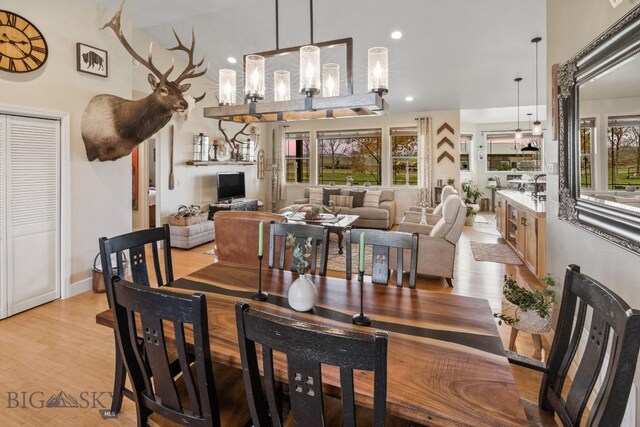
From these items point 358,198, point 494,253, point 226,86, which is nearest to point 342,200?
point 358,198

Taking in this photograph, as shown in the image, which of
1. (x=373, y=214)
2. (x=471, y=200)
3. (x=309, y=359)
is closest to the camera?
(x=309, y=359)

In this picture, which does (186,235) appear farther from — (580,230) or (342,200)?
(580,230)

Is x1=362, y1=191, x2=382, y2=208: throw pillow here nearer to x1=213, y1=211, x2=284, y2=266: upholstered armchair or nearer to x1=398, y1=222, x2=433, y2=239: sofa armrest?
x1=398, y1=222, x2=433, y2=239: sofa armrest

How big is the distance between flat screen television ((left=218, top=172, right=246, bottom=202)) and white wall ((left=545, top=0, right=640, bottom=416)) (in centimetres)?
634

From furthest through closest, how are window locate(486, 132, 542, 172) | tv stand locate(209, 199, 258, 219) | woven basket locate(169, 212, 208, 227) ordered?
window locate(486, 132, 542, 172) < tv stand locate(209, 199, 258, 219) < woven basket locate(169, 212, 208, 227)

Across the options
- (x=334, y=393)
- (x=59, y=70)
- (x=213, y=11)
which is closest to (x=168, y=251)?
(x=334, y=393)

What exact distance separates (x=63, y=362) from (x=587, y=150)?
377cm

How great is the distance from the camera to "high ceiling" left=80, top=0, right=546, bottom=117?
4.30 meters

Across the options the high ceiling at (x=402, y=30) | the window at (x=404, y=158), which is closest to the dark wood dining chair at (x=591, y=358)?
the high ceiling at (x=402, y=30)

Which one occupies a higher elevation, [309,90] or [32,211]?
[309,90]

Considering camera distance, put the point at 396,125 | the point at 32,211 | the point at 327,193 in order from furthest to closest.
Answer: the point at 396,125 < the point at 327,193 < the point at 32,211

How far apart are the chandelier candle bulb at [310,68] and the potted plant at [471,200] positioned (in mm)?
6857

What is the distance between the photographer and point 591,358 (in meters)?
1.16

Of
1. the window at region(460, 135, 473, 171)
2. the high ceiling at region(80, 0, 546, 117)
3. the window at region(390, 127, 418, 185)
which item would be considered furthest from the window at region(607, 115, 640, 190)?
the window at region(460, 135, 473, 171)
